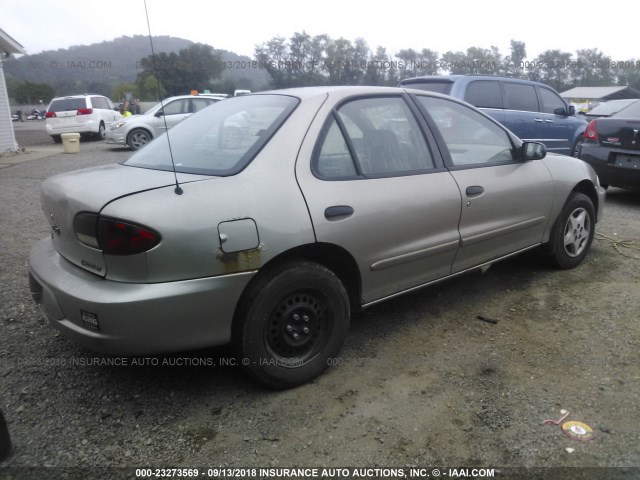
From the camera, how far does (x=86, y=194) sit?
2396mm

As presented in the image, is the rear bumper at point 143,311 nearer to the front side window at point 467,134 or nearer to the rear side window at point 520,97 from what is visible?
the front side window at point 467,134

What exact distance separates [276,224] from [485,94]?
6397 millimetres

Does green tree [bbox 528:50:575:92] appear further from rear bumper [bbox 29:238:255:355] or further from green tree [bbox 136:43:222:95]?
rear bumper [bbox 29:238:255:355]

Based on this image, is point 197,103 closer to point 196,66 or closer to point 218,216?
point 196,66

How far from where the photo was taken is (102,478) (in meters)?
2.07

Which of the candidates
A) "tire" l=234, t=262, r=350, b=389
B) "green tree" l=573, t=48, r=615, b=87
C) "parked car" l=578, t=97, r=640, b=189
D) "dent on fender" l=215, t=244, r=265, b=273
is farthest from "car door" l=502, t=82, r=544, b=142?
"green tree" l=573, t=48, r=615, b=87

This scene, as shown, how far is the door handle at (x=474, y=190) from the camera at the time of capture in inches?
132

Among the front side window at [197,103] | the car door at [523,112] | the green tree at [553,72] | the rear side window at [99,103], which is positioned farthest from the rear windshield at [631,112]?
the rear side window at [99,103]

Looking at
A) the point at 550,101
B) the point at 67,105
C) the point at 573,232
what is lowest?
the point at 573,232

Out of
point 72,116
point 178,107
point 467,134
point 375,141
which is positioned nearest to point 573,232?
point 467,134

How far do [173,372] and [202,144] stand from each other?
128cm

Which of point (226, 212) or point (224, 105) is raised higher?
point (224, 105)

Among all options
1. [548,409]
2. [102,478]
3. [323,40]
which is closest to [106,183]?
[102,478]

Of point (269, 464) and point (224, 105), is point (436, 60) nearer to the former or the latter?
point (224, 105)
